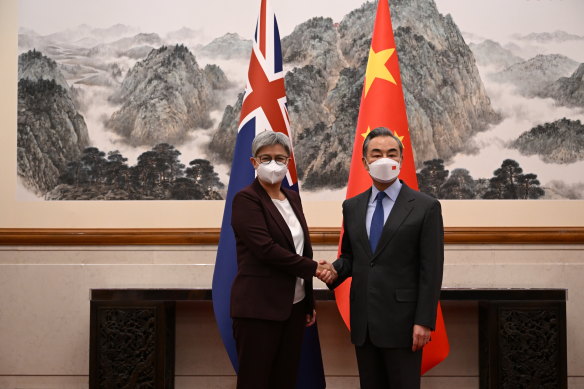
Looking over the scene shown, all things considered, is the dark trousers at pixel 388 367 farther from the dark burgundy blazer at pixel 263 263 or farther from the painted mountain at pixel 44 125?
the painted mountain at pixel 44 125

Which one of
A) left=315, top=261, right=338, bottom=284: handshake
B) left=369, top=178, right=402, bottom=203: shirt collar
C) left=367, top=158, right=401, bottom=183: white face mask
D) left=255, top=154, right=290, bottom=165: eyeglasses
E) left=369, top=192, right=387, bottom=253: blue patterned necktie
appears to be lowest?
left=315, top=261, right=338, bottom=284: handshake

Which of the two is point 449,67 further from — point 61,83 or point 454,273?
point 61,83

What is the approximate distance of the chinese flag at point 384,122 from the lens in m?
2.98

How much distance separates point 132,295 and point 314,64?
1.88 meters

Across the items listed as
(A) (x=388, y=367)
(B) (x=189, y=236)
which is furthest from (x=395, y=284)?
(B) (x=189, y=236)

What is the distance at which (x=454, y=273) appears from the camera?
358 centimetres

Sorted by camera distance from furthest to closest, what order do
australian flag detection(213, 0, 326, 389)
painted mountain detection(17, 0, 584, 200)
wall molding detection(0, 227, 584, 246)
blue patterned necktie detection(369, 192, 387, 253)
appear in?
painted mountain detection(17, 0, 584, 200) → wall molding detection(0, 227, 584, 246) → australian flag detection(213, 0, 326, 389) → blue patterned necktie detection(369, 192, 387, 253)

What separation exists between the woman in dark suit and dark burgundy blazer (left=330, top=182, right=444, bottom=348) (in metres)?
0.28

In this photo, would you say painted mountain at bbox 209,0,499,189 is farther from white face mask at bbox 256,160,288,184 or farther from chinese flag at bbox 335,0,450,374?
white face mask at bbox 256,160,288,184

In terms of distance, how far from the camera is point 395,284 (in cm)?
204

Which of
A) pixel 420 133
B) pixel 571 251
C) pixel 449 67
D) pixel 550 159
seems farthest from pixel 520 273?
pixel 449 67

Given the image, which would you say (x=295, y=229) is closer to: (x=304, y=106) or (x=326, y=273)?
(x=326, y=273)

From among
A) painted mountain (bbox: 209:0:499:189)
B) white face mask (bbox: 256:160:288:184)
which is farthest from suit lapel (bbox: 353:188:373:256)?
painted mountain (bbox: 209:0:499:189)

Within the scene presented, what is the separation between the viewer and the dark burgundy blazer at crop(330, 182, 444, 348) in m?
2.02
